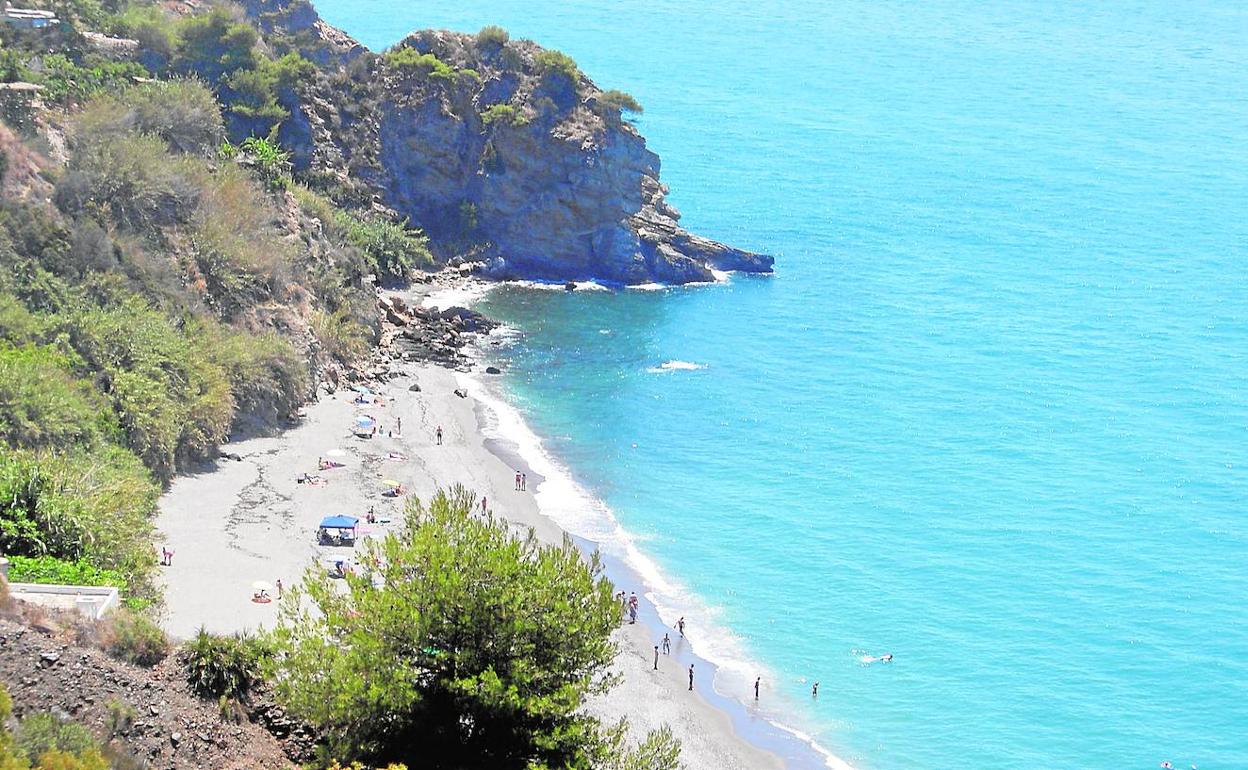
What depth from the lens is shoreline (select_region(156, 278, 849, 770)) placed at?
151 ft

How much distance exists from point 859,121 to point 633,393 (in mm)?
84332

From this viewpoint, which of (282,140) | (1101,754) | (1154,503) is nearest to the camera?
(1101,754)

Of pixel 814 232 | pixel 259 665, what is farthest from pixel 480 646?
pixel 814 232

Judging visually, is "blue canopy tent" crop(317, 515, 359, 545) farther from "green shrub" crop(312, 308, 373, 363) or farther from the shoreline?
"green shrub" crop(312, 308, 373, 363)

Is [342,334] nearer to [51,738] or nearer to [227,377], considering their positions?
[227,377]

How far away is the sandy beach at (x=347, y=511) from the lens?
151ft

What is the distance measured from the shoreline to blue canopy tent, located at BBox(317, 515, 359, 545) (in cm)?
51

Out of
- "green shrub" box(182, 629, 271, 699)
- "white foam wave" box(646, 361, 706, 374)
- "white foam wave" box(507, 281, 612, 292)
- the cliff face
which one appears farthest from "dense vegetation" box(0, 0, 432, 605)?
"white foam wave" box(646, 361, 706, 374)

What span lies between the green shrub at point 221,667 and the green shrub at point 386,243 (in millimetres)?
56683

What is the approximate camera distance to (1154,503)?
6794cm

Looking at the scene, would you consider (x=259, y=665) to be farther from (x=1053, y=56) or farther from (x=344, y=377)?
(x=1053, y=56)

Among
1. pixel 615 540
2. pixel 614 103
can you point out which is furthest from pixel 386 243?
pixel 615 540

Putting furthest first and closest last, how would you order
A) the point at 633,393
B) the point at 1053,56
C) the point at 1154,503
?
1. the point at 1053,56
2. the point at 633,393
3. the point at 1154,503

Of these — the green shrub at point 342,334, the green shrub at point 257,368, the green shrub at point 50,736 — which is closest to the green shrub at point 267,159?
the green shrub at point 342,334
